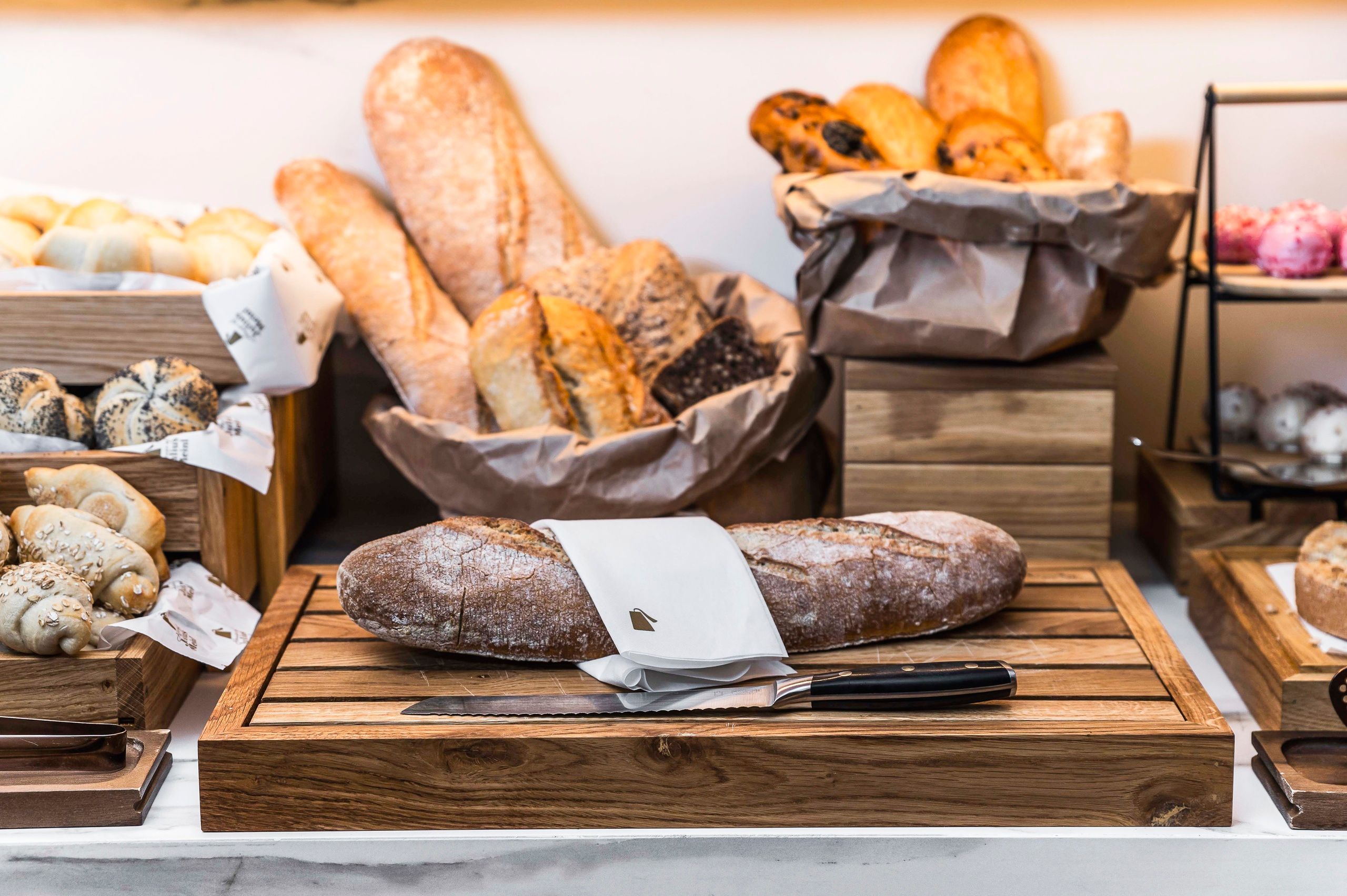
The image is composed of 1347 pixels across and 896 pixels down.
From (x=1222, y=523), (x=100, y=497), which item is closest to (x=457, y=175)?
(x=100, y=497)

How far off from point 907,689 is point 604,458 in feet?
1.58

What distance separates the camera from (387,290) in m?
1.45

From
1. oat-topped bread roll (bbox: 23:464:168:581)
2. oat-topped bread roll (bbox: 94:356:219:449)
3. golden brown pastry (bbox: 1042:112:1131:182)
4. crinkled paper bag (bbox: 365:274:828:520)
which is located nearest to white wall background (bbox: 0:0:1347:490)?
golden brown pastry (bbox: 1042:112:1131:182)

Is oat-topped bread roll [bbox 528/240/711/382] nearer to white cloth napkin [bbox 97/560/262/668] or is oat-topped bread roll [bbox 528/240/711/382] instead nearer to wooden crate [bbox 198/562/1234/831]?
white cloth napkin [bbox 97/560/262/668]

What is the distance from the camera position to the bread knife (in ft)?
2.86

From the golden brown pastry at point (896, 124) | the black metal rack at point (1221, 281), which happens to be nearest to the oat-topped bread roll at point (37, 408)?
the golden brown pastry at point (896, 124)

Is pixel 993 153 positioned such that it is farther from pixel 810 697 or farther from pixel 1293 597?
pixel 810 697

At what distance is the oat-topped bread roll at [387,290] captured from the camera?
1.40m

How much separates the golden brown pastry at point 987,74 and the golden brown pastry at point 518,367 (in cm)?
62

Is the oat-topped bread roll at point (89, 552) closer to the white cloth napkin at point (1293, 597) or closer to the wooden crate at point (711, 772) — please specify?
the wooden crate at point (711, 772)

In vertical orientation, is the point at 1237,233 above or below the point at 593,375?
above

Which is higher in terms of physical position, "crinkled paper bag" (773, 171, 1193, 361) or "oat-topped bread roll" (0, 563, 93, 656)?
"crinkled paper bag" (773, 171, 1193, 361)

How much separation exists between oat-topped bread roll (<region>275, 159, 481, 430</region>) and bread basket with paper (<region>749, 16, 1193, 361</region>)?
0.44 metres

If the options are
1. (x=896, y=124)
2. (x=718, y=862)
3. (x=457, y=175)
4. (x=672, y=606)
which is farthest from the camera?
(x=457, y=175)
